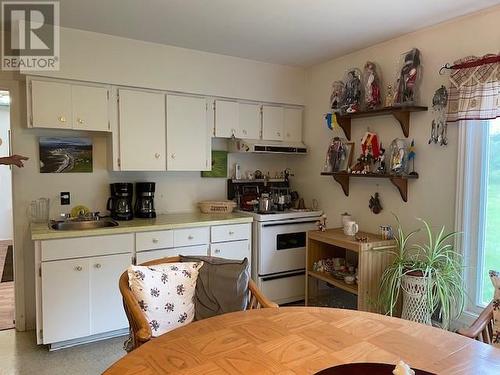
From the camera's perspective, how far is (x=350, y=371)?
119 cm

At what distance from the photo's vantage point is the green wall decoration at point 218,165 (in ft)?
12.9

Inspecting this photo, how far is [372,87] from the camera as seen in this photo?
3.18 metres

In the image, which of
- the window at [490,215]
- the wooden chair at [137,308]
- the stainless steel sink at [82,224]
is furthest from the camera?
the stainless steel sink at [82,224]

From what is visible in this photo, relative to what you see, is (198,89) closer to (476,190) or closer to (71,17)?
(71,17)

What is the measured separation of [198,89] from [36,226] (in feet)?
6.05

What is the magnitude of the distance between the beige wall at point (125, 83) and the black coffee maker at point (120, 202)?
0.12 meters

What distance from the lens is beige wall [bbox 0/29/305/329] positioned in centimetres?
303

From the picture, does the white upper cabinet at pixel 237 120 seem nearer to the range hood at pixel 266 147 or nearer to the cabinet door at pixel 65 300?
the range hood at pixel 266 147

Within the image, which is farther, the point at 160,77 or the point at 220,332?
the point at 160,77

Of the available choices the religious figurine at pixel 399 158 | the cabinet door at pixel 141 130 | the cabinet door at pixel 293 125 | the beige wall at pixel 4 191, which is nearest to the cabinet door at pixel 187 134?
the cabinet door at pixel 141 130

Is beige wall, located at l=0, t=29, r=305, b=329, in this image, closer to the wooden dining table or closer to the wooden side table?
the wooden side table

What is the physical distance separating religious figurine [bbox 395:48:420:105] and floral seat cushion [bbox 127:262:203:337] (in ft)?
6.84

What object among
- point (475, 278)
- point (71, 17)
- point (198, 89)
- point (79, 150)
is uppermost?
point (71, 17)

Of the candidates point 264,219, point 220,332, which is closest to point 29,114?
point 264,219
